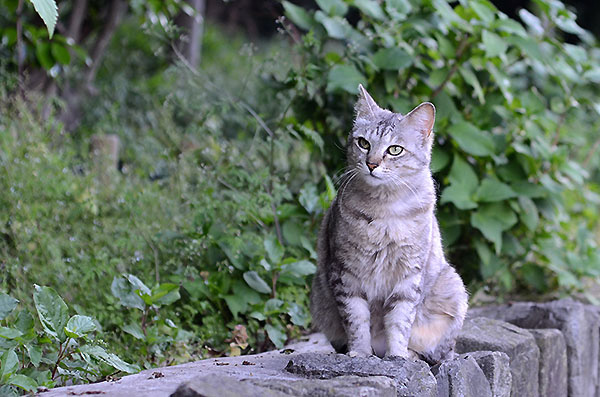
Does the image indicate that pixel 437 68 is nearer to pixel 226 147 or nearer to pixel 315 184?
pixel 315 184

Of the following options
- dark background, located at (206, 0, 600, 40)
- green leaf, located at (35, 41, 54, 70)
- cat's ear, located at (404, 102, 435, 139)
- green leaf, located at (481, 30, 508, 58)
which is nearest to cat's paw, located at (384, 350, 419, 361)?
cat's ear, located at (404, 102, 435, 139)

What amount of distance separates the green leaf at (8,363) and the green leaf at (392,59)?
8.90 feet

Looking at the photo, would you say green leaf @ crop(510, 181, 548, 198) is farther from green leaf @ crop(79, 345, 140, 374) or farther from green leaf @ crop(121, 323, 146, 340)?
green leaf @ crop(79, 345, 140, 374)

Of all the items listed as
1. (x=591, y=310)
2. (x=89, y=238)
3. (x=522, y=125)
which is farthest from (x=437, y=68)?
(x=89, y=238)

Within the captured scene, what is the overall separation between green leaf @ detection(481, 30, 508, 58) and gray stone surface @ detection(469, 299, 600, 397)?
1.52 meters

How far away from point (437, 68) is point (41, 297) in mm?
2914

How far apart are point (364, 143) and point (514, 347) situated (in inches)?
46.4

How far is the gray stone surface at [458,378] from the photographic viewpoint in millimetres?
2559

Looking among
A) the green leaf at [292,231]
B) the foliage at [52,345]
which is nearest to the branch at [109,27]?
the green leaf at [292,231]

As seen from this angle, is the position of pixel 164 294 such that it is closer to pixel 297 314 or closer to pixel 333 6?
pixel 297 314

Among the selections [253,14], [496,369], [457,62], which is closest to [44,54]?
[457,62]

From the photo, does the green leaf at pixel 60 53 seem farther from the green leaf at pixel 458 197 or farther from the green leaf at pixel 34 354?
the green leaf at pixel 34 354

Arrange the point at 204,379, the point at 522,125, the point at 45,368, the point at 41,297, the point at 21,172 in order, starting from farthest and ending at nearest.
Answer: the point at 522,125
the point at 21,172
the point at 45,368
the point at 41,297
the point at 204,379

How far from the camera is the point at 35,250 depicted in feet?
12.5
